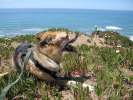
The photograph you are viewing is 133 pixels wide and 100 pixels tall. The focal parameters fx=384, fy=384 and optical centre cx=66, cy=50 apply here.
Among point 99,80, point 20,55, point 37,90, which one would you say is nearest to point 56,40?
point 20,55

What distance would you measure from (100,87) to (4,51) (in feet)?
17.8

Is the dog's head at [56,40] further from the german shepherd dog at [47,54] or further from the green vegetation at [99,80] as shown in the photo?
the green vegetation at [99,80]

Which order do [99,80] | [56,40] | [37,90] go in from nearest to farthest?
1. [56,40]
2. [37,90]
3. [99,80]

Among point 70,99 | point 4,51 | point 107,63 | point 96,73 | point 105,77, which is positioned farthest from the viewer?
point 4,51

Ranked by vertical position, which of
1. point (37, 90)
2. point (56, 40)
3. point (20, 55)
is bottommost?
point (37, 90)

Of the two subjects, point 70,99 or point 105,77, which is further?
point 105,77

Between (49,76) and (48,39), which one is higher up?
(48,39)

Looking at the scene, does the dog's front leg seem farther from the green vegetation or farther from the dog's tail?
the dog's tail

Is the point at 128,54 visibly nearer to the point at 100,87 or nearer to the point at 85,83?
the point at 85,83

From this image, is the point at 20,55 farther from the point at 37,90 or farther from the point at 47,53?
the point at 37,90

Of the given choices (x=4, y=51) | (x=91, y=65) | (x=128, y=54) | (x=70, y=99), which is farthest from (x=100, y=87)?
(x=4, y=51)

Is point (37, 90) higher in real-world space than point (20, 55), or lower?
lower

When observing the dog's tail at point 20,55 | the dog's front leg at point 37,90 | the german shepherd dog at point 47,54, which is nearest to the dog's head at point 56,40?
the german shepherd dog at point 47,54

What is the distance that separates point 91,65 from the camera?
918 centimetres
